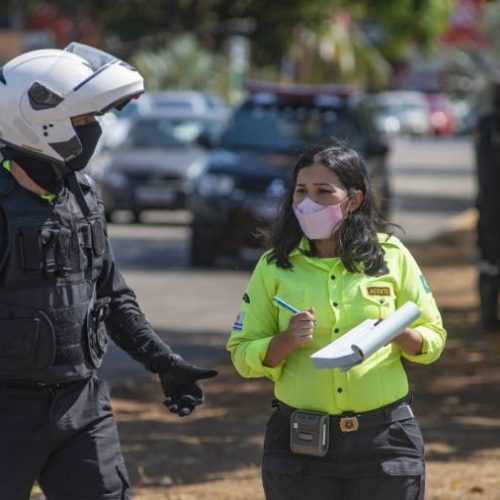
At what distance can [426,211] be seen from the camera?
26828 millimetres

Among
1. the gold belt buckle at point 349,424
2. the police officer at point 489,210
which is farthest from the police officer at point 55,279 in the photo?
the police officer at point 489,210

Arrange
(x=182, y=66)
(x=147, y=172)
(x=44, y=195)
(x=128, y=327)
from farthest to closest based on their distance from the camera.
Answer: (x=182, y=66)
(x=147, y=172)
(x=128, y=327)
(x=44, y=195)

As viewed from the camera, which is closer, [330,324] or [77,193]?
[330,324]

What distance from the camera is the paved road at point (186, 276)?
11.7 m

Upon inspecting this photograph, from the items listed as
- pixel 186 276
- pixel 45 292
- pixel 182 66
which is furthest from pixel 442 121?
pixel 45 292

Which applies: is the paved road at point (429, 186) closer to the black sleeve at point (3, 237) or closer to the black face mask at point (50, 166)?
the black face mask at point (50, 166)

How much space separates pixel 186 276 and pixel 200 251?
677mm

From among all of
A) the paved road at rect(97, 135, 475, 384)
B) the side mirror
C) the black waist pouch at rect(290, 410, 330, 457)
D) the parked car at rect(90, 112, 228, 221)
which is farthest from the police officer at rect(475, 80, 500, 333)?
the parked car at rect(90, 112, 228, 221)

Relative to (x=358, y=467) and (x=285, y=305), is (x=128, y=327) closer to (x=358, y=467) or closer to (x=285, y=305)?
(x=285, y=305)

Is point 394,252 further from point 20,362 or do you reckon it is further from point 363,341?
point 20,362

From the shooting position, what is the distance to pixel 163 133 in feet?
77.0

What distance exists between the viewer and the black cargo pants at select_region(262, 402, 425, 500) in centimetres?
424

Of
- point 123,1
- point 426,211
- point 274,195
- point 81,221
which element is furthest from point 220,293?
point 123,1

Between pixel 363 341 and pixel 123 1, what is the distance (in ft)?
84.0
